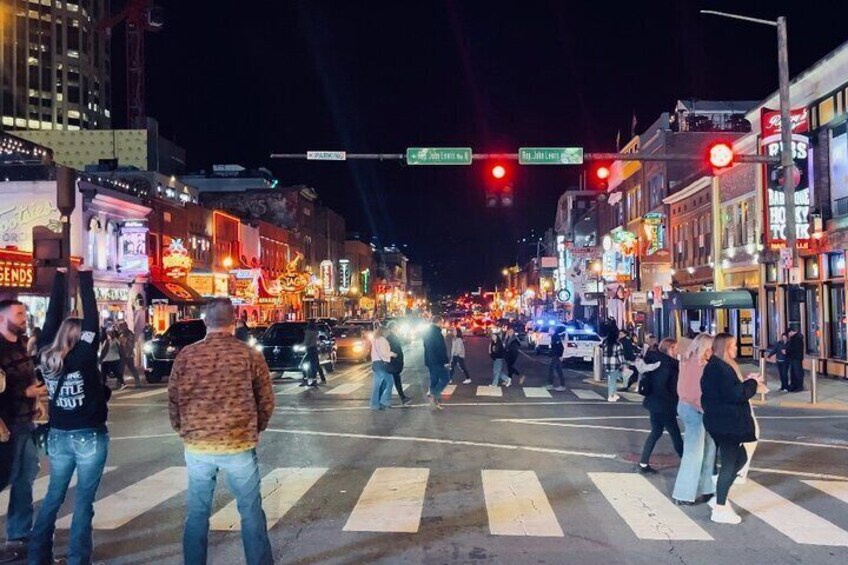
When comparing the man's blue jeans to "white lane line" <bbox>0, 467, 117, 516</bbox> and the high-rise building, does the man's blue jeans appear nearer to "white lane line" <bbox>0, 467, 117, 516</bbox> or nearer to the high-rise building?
"white lane line" <bbox>0, 467, 117, 516</bbox>

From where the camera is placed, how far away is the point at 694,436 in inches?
361

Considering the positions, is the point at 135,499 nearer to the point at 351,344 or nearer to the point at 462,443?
the point at 462,443

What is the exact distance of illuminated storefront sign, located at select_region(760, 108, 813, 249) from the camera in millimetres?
26656

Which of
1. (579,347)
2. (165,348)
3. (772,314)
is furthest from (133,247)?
(772,314)

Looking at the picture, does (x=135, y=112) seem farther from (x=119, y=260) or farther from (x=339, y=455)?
(x=339, y=455)

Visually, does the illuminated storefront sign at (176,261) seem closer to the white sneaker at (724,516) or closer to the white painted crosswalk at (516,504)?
the white painted crosswalk at (516,504)

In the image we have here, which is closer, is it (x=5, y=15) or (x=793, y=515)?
(x=793, y=515)

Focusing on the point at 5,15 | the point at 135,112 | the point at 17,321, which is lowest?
the point at 17,321

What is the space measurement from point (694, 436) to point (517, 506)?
1.97m

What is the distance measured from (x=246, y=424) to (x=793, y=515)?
5739mm

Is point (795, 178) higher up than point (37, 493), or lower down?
higher up

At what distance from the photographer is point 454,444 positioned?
13391 mm

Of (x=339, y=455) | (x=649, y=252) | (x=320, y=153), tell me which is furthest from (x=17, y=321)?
(x=649, y=252)


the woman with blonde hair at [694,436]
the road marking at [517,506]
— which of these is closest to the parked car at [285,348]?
the road marking at [517,506]
